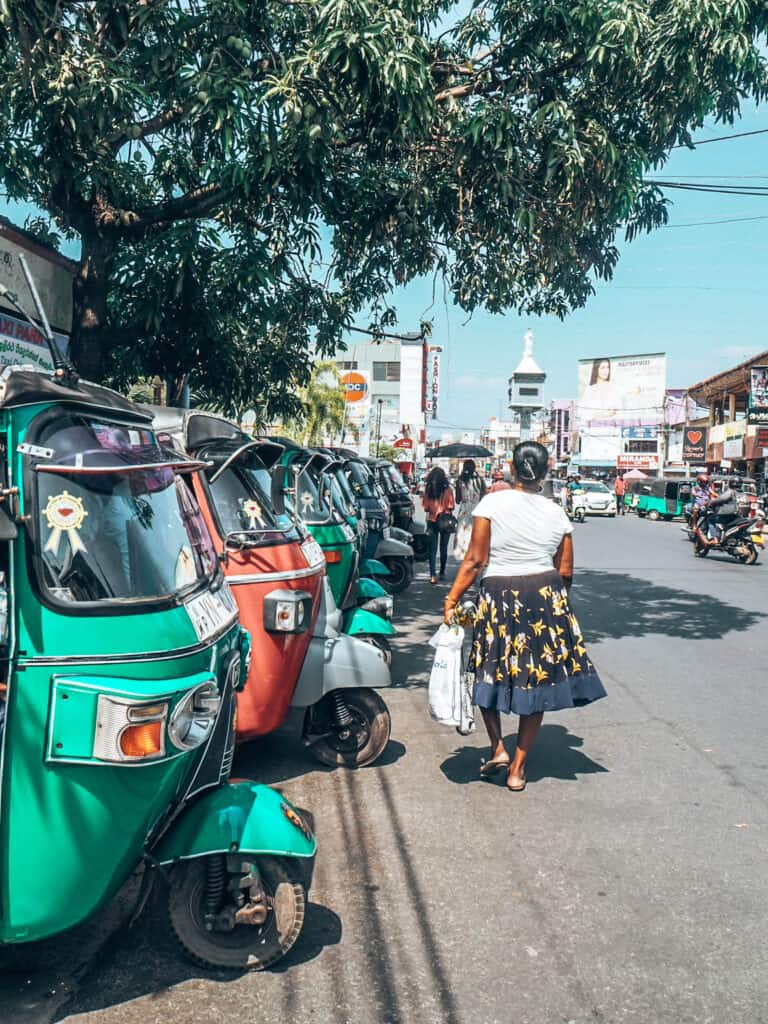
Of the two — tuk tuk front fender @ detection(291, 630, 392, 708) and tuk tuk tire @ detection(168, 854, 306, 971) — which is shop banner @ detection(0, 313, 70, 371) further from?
tuk tuk tire @ detection(168, 854, 306, 971)

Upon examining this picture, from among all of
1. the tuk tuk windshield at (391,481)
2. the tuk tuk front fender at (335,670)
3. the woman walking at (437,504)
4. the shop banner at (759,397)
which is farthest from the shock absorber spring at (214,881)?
the shop banner at (759,397)

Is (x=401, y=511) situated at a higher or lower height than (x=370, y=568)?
higher

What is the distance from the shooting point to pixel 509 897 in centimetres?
407

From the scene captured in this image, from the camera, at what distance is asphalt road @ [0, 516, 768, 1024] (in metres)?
3.23

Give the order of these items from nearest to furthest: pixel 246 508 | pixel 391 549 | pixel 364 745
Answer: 1. pixel 246 508
2. pixel 364 745
3. pixel 391 549

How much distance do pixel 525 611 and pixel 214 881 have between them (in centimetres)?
248

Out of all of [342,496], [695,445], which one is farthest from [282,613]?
[695,445]

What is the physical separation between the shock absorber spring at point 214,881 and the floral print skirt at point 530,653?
222 centimetres

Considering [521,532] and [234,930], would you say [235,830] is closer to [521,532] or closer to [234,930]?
[234,930]

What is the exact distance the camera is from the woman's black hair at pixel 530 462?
5340 mm

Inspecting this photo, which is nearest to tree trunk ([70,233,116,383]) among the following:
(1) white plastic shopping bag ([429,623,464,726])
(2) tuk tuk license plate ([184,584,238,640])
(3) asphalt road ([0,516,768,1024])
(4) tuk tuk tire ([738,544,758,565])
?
(3) asphalt road ([0,516,768,1024])

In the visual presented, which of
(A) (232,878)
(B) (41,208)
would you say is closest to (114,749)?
(A) (232,878)

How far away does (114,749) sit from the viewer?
2.90m

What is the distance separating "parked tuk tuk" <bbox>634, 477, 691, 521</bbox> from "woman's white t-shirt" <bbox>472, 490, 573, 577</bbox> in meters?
35.5
